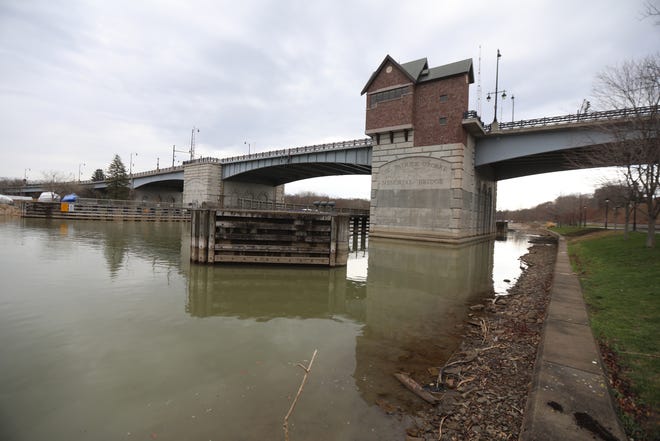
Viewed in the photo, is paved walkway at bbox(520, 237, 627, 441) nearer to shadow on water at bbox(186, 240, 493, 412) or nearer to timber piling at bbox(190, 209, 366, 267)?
shadow on water at bbox(186, 240, 493, 412)

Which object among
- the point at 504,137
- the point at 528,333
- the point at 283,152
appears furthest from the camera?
the point at 283,152

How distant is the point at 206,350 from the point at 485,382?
5.06 metres

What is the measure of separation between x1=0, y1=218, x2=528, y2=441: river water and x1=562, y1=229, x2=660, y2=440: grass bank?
2.61 meters

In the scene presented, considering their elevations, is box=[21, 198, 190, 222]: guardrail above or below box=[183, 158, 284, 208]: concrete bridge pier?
below

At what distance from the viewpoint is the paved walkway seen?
3.25m

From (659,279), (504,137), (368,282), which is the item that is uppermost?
(504,137)

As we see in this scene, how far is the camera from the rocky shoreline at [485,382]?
3934mm

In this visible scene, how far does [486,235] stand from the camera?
4094cm

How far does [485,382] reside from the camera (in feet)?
16.6

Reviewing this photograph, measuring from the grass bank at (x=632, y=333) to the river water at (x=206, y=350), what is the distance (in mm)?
2605

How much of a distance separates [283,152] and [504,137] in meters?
30.8

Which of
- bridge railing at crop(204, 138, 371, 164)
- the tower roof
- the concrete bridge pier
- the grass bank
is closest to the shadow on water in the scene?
the grass bank

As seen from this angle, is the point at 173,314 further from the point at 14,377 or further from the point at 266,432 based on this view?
the point at 266,432

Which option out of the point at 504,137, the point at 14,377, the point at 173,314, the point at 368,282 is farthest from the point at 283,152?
the point at 14,377
